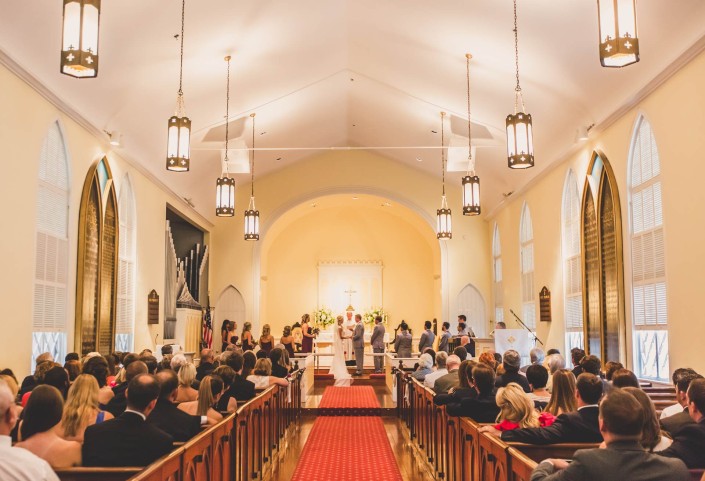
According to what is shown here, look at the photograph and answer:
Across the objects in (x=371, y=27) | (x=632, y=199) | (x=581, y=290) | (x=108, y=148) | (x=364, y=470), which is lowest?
(x=364, y=470)

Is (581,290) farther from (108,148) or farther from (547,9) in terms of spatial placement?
(108,148)

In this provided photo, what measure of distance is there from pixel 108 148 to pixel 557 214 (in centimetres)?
755

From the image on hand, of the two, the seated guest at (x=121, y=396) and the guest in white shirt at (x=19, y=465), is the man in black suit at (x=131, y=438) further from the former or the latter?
the seated guest at (x=121, y=396)

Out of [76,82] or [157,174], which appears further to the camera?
[157,174]

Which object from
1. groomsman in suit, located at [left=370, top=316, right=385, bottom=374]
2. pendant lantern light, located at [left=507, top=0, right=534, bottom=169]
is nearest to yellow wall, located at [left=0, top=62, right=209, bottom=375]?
pendant lantern light, located at [left=507, top=0, right=534, bottom=169]

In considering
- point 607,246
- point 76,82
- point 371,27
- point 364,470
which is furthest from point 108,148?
point 607,246

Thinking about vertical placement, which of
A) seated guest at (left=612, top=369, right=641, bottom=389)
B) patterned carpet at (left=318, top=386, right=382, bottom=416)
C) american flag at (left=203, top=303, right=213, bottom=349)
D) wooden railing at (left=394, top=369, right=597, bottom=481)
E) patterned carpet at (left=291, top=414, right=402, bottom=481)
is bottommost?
patterned carpet at (left=291, top=414, right=402, bottom=481)

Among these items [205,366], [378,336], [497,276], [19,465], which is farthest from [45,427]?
[497,276]

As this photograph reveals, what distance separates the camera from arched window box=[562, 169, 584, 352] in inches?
496

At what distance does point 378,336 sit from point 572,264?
5.74m

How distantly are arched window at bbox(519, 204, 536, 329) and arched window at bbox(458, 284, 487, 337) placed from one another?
3013mm

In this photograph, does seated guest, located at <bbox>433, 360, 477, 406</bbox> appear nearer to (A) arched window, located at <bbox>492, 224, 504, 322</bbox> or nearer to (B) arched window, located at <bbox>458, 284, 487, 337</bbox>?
(A) arched window, located at <bbox>492, 224, 504, 322</bbox>

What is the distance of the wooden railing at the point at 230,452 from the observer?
3.57m

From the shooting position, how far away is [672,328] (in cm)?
868
